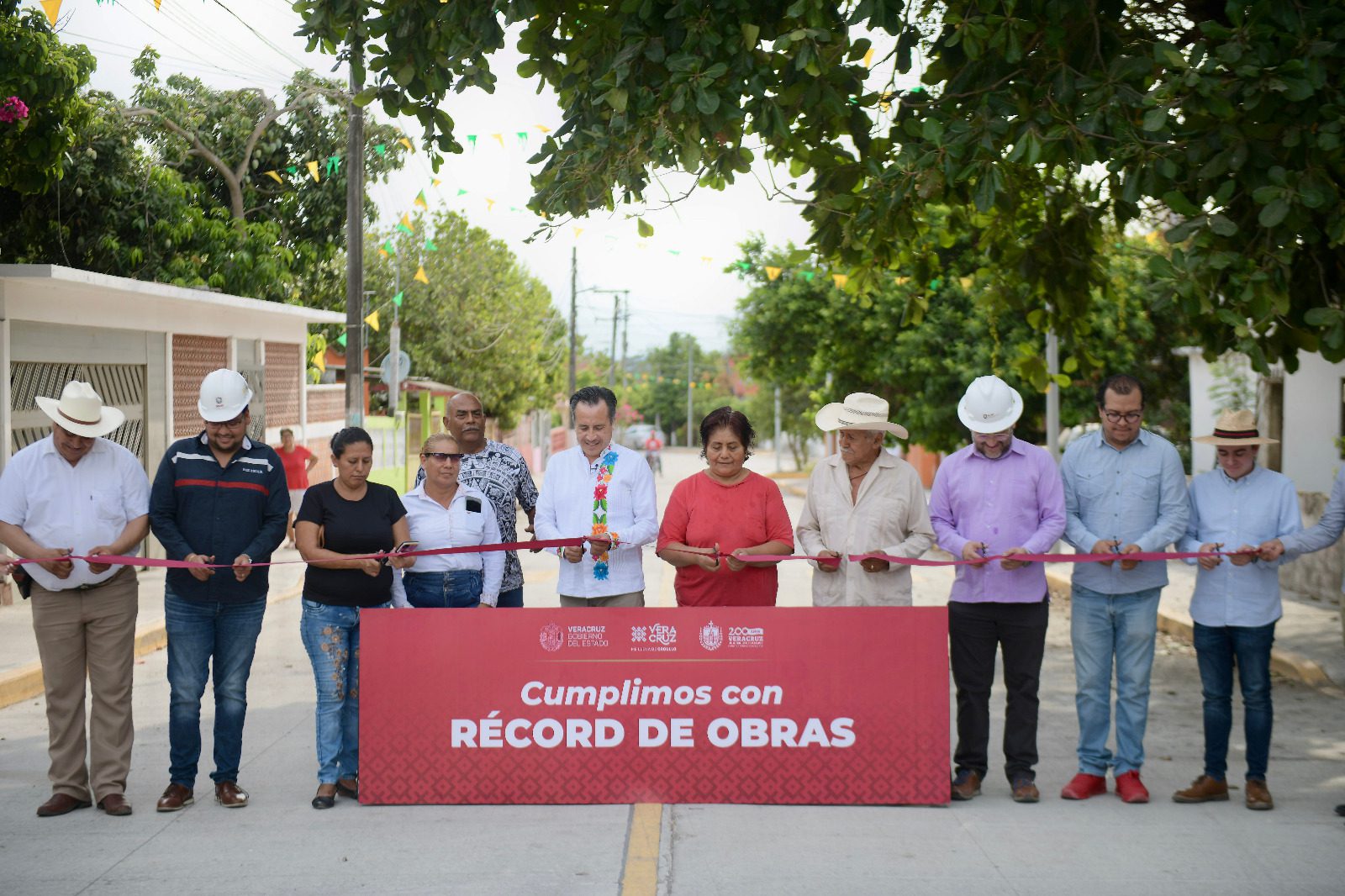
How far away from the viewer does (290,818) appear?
640 centimetres

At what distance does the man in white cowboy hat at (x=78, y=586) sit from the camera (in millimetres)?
6438

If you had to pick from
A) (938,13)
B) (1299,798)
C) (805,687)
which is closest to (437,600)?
(805,687)

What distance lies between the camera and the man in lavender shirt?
→ 670 centimetres

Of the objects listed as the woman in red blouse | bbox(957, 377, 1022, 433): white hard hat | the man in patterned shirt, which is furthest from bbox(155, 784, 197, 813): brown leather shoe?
bbox(957, 377, 1022, 433): white hard hat

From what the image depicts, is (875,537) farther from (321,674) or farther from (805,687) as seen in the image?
(321,674)

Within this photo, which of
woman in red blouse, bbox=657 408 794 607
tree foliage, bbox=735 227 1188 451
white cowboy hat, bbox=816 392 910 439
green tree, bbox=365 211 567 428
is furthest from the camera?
green tree, bbox=365 211 567 428

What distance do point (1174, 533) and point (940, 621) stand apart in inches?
51.1

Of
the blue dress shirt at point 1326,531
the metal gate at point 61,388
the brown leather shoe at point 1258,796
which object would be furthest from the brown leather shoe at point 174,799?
the metal gate at point 61,388

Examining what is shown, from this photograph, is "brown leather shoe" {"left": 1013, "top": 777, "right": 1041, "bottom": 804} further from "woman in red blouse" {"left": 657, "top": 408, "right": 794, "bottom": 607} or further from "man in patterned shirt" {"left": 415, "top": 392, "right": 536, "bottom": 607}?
"man in patterned shirt" {"left": 415, "top": 392, "right": 536, "bottom": 607}

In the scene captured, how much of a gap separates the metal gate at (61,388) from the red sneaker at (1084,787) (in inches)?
347

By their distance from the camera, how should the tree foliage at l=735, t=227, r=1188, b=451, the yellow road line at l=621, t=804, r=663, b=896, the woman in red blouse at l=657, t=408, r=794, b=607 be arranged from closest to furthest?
the yellow road line at l=621, t=804, r=663, b=896 → the woman in red blouse at l=657, t=408, r=794, b=607 → the tree foliage at l=735, t=227, r=1188, b=451

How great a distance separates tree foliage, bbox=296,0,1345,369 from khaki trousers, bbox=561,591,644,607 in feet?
8.04

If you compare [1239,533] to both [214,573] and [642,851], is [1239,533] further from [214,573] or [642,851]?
[214,573]

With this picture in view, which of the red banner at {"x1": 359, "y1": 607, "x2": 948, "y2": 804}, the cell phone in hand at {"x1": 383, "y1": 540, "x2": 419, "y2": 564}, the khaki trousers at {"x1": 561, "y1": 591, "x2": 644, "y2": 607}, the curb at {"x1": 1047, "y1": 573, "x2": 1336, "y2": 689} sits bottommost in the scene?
the curb at {"x1": 1047, "y1": 573, "x2": 1336, "y2": 689}
